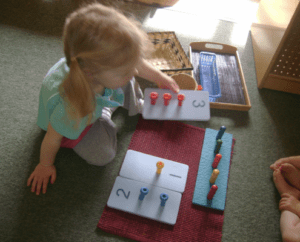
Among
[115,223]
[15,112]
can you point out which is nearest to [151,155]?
[115,223]

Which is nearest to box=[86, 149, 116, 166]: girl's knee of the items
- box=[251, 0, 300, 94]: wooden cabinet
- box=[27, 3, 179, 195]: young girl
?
box=[27, 3, 179, 195]: young girl

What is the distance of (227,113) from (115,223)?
0.67 metres

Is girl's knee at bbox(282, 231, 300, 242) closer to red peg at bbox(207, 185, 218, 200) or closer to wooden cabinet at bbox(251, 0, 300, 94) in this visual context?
red peg at bbox(207, 185, 218, 200)

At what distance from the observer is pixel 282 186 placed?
36.0 inches

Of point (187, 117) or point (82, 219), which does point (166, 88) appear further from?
point (82, 219)

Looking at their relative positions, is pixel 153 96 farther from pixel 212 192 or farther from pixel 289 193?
pixel 289 193

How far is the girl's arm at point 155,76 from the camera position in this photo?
37.2 inches

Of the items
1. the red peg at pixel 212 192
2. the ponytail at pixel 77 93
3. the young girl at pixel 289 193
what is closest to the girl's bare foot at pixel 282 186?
the young girl at pixel 289 193

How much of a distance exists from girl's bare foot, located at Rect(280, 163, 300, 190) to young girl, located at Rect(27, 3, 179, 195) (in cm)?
65

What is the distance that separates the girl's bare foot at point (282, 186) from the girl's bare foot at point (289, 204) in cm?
2

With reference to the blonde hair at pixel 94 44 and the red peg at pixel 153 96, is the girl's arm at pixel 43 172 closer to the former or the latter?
the blonde hair at pixel 94 44

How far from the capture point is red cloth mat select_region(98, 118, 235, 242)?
0.81m

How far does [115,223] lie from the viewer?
32.2 inches

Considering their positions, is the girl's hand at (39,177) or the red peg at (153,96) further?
the red peg at (153,96)
